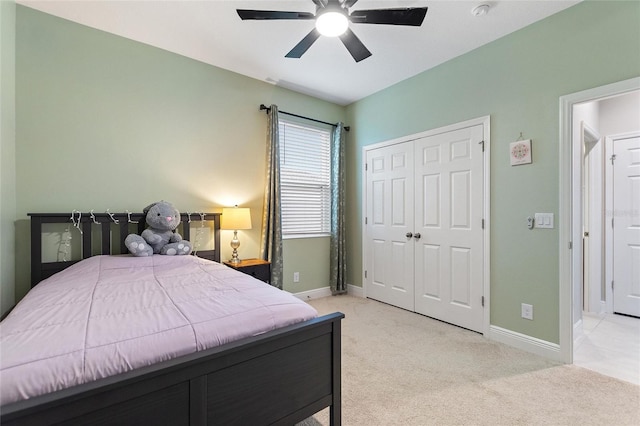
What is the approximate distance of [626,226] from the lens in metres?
3.26

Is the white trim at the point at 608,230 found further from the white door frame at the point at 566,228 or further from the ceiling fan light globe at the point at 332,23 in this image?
the ceiling fan light globe at the point at 332,23

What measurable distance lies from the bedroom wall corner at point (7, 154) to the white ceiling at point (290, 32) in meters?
0.40

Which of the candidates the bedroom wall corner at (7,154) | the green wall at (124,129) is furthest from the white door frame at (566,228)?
the bedroom wall corner at (7,154)

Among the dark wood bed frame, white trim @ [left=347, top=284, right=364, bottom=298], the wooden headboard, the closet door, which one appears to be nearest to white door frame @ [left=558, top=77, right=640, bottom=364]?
the closet door

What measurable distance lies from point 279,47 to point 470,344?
3.31 metres

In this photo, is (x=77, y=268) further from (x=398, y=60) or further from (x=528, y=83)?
(x=528, y=83)

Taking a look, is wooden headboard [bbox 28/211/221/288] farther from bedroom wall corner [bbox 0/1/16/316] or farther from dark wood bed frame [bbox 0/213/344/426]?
dark wood bed frame [bbox 0/213/344/426]

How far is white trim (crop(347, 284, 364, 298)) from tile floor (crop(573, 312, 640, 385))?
228 cm

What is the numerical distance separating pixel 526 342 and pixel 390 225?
1.80 m

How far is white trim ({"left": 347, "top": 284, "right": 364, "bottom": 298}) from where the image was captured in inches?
163

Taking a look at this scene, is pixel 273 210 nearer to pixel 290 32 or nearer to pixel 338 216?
pixel 338 216

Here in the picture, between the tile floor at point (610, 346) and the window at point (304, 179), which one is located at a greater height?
the window at point (304, 179)

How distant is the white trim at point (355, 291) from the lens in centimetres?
413

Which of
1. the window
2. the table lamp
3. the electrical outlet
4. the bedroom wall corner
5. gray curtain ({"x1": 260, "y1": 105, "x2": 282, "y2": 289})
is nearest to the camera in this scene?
the bedroom wall corner
